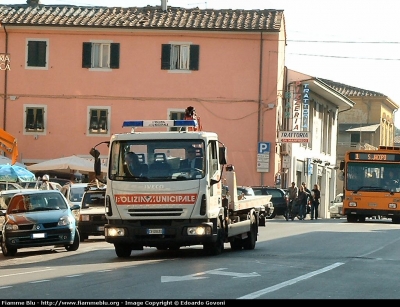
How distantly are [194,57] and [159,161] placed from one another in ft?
104

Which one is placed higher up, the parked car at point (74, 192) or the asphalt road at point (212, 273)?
the parked car at point (74, 192)

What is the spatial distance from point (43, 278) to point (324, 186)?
52426 millimetres

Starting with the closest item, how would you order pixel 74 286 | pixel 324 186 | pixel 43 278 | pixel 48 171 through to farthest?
pixel 74 286, pixel 43 278, pixel 48 171, pixel 324 186

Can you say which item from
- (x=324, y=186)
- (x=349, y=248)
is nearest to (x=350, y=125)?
(x=324, y=186)

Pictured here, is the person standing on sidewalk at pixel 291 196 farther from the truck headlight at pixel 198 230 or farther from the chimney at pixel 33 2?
the truck headlight at pixel 198 230

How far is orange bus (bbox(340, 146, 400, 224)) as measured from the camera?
42188 mm

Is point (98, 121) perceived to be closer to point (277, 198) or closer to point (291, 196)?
point (277, 198)

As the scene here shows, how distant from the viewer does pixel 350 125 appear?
319 ft

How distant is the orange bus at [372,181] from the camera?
42188 millimetres

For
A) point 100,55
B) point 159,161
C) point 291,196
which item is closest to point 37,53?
point 100,55

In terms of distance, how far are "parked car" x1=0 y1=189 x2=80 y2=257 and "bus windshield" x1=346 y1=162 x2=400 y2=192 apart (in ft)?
63.9

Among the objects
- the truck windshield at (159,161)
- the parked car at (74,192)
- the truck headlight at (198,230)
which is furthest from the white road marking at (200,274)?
the parked car at (74,192)

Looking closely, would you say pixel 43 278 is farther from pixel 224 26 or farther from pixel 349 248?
pixel 224 26

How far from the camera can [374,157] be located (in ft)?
139
